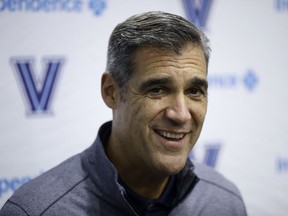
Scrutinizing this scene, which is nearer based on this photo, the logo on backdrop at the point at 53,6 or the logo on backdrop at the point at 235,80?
the logo on backdrop at the point at 53,6

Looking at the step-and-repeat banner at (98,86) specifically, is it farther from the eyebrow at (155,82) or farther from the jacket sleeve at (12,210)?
the eyebrow at (155,82)

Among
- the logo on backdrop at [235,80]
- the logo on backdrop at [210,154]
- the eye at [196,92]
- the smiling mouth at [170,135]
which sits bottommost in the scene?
the logo on backdrop at [210,154]

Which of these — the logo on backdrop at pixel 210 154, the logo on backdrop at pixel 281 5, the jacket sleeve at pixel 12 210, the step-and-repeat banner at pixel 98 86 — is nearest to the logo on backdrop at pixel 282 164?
the step-and-repeat banner at pixel 98 86

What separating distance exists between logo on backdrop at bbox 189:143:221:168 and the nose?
0.70m

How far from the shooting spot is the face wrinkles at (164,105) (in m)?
1.20

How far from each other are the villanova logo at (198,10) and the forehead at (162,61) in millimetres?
645

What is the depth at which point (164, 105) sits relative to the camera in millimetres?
1196

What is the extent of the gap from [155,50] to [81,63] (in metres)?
0.53

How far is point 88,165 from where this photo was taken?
1.29 metres

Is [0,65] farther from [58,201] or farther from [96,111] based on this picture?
[58,201]

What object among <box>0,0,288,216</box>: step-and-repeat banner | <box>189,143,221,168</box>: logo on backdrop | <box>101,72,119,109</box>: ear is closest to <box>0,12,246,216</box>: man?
<box>101,72,119,109</box>: ear

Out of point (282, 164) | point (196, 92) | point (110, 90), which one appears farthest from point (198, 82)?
point (282, 164)

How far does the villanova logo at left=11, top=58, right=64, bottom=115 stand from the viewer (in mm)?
1576

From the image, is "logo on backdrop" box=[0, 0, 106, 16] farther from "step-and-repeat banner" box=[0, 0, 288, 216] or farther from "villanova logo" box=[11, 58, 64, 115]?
"villanova logo" box=[11, 58, 64, 115]
